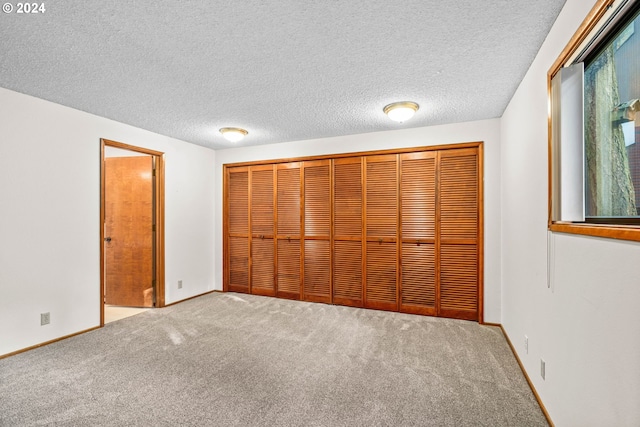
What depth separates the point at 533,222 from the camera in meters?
2.09

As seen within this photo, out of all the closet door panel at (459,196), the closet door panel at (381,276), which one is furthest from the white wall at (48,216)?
the closet door panel at (459,196)

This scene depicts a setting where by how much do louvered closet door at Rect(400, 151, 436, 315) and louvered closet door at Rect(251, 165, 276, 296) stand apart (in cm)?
199

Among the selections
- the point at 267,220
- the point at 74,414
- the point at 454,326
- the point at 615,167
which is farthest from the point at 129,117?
the point at 454,326

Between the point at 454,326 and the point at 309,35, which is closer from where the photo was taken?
the point at 309,35

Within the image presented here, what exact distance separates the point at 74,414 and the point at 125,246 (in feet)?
8.88

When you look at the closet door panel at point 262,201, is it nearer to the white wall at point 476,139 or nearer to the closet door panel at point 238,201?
the closet door panel at point 238,201

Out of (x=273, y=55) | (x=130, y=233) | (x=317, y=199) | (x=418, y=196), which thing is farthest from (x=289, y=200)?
(x=273, y=55)

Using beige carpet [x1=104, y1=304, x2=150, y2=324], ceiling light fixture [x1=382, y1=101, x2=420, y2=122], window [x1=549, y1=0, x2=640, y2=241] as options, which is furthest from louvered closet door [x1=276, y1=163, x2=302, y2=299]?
window [x1=549, y1=0, x2=640, y2=241]

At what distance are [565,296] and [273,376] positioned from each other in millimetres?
1978

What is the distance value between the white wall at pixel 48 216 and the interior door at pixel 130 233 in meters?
0.58

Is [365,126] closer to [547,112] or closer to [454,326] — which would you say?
[547,112]

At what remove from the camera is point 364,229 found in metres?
3.89

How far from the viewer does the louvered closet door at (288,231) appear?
431cm

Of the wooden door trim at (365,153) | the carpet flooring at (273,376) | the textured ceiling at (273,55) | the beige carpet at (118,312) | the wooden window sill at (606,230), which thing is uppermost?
the textured ceiling at (273,55)
